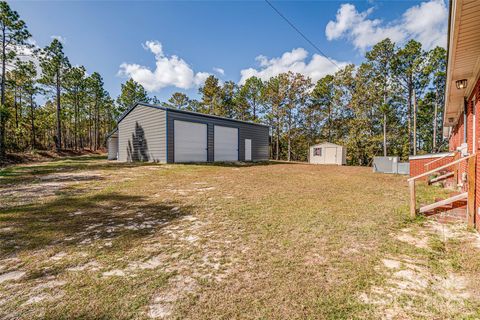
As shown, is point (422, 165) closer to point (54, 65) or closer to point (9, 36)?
point (9, 36)

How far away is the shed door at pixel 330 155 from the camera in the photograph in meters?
21.4

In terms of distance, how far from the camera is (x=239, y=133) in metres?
16.9

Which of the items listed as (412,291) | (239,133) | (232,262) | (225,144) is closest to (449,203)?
(412,291)

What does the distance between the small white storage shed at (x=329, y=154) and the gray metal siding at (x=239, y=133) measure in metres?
6.44

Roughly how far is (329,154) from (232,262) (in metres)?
21.5

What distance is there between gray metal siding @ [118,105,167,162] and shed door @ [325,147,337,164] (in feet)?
52.8

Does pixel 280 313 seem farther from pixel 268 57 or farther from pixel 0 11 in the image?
pixel 268 57

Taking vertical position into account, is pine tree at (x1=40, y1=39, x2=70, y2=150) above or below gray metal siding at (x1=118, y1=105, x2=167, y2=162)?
above

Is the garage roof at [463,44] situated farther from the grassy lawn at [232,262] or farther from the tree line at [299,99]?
the tree line at [299,99]

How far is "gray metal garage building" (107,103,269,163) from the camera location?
12.8 meters

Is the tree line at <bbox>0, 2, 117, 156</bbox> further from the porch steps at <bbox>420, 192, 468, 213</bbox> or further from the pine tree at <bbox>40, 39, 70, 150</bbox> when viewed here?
the porch steps at <bbox>420, 192, 468, 213</bbox>

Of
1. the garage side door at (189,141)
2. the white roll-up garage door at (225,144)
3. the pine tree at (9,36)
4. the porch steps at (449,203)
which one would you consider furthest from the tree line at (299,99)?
the porch steps at (449,203)

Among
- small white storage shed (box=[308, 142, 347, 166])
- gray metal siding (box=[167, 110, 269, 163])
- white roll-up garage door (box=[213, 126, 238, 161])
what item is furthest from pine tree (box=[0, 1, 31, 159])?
small white storage shed (box=[308, 142, 347, 166])

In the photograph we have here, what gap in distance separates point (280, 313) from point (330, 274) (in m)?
0.79
